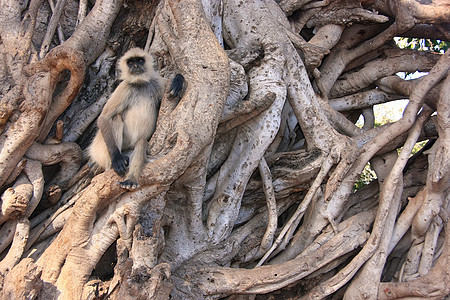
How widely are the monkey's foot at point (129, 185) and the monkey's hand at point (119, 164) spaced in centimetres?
6

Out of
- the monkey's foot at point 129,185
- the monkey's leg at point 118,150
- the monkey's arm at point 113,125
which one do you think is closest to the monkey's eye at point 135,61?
the monkey's arm at point 113,125

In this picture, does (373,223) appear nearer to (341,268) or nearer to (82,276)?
(341,268)

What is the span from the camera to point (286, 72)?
353 cm

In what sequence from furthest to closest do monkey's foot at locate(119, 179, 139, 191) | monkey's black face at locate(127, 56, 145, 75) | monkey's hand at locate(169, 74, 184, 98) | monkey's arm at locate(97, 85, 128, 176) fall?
monkey's black face at locate(127, 56, 145, 75), monkey's hand at locate(169, 74, 184, 98), monkey's arm at locate(97, 85, 128, 176), monkey's foot at locate(119, 179, 139, 191)

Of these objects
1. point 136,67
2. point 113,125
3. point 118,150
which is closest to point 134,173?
point 118,150

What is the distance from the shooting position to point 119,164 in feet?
8.77

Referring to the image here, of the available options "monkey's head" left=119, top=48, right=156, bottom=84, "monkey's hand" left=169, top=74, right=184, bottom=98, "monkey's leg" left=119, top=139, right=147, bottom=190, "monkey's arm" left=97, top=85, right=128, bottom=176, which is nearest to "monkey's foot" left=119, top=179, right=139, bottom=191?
"monkey's leg" left=119, top=139, right=147, bottom=190

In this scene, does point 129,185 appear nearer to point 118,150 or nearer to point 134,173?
point 134,173

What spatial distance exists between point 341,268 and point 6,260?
7.49ft

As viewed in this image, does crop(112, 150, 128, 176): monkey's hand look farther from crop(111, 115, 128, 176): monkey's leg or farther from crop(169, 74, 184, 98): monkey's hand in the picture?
crop(169, 74, 184, 98): monkey's hand

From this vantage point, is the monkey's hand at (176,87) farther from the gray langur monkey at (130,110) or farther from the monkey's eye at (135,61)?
the monkey's eye at (135,61)

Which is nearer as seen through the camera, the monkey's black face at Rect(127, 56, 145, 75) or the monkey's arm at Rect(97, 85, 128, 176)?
the monkey's arm at Rect(97, 85, 128, 176)

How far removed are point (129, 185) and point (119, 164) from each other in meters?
→ 0.16

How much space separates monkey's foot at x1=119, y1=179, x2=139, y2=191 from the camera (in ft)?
8.52
